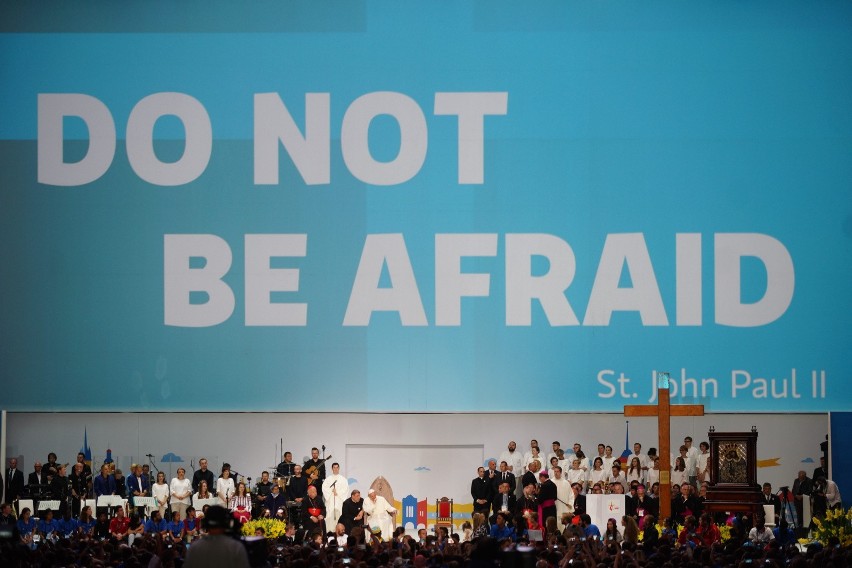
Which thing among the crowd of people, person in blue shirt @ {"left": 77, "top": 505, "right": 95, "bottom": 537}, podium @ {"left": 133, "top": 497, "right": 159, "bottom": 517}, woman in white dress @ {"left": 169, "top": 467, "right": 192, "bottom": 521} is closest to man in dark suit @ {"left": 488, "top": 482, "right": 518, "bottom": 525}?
the crowd of people

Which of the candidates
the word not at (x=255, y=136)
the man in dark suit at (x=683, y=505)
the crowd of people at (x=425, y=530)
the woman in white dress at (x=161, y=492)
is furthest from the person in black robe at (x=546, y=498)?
the woman in white dress at (x=161, y=492)

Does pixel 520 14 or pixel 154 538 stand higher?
pixel 520 14

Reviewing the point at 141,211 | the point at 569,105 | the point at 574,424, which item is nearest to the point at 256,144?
the point at 141,211

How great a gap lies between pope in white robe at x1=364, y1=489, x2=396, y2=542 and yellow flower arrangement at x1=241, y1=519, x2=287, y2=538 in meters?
1.78

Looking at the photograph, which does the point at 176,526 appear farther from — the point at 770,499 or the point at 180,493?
the point at 770,499

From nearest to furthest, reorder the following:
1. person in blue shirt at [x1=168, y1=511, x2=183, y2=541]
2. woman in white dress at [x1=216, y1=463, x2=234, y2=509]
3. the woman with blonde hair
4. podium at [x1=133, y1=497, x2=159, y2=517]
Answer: the woman with blonde hair → person in blue shirt at [x1=168, y1=511, x2=183, y2=541] → podium at [x1=133, y1=497, x2=159, y2=517] → woman in white dress at [x1=216, y1=463, x2=234, y2=509]

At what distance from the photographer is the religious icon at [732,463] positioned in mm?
17875

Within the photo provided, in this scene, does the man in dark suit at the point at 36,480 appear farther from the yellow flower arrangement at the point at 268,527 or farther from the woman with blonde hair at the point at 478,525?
the woman with blonde hair at the point at 478,525

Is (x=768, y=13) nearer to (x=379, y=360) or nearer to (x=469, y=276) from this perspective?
(x=469, y=276)

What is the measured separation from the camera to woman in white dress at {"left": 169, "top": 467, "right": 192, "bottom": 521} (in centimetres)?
2069

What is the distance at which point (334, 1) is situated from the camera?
2188 cm

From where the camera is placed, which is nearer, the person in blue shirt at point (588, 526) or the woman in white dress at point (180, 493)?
the person in blue shirt at point (588, 526)

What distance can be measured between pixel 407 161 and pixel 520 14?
10.0ft

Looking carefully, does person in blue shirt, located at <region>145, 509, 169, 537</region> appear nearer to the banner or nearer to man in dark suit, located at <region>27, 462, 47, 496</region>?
man in dark suit, located at <region>27, 462, 47, 496</region>
